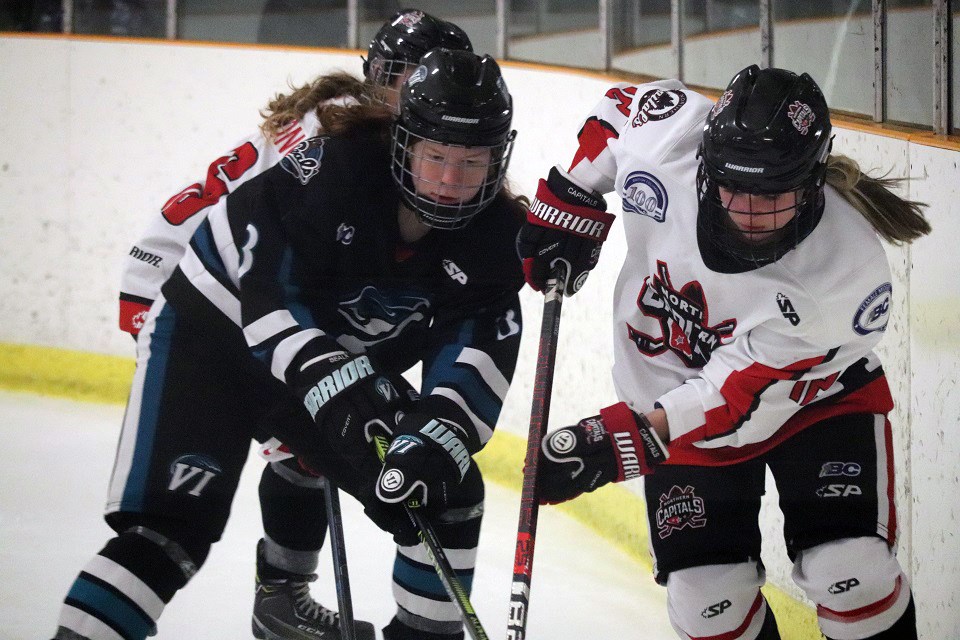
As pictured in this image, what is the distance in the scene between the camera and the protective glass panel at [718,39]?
226 centimetres

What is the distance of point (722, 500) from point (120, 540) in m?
0.86

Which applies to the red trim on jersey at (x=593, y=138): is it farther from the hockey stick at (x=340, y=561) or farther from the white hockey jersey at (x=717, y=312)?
the hockey stick at (x=340, y=561)

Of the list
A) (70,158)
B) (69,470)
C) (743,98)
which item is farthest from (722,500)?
(70,158)

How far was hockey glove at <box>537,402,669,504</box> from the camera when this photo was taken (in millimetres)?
1604

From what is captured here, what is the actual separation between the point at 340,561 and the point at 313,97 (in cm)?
83

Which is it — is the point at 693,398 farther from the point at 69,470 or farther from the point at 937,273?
the point at 69,470

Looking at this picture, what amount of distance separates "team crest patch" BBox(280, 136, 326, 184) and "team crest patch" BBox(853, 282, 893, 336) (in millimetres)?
788

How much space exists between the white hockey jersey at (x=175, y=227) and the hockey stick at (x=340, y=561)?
588 mm

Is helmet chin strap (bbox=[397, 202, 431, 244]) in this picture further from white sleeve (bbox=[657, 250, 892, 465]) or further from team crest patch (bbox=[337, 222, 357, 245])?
white sleeve (bbox=[657, 250, 892, 465])

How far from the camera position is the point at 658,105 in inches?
71.1

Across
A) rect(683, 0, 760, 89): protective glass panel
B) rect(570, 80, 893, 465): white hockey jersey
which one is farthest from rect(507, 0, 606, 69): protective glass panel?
rect(570, 80, 893, 465): white hockey jersey

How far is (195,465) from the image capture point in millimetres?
1709

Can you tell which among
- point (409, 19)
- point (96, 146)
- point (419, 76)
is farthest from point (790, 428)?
point (96, 146)

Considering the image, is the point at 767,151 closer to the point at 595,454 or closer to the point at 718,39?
the point at 595,454
